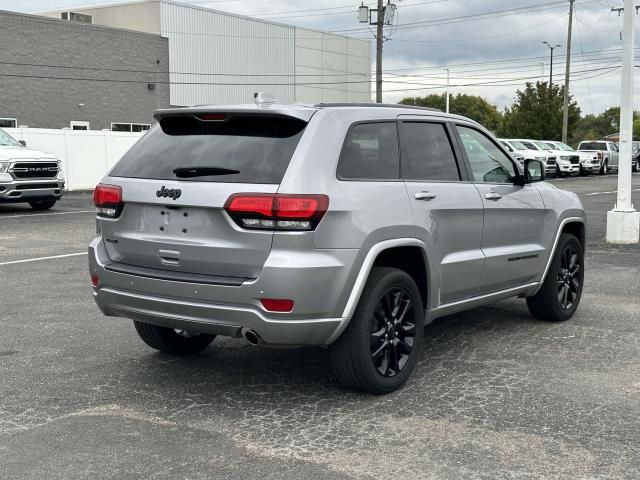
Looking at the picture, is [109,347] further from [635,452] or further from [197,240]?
[635,452]

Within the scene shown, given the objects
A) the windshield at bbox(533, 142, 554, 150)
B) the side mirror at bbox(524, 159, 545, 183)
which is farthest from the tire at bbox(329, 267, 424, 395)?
the windshield at bbox(533, 142, 554, 150)

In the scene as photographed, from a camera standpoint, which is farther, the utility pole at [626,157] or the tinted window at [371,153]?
the utility pole at [626,157]

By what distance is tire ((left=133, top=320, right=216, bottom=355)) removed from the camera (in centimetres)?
592

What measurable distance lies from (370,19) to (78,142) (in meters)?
19.8

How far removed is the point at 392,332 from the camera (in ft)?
17.0

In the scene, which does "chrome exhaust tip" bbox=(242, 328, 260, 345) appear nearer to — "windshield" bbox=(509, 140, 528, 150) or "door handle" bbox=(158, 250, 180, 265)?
"door handle" bbox=(158, 250, 180, 265)

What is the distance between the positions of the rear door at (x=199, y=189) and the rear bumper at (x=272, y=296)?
0.37 ft

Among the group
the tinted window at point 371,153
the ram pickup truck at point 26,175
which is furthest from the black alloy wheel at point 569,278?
the ram pickup truck at point 26,175

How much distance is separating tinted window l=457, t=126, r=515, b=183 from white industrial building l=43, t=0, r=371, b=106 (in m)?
42.3

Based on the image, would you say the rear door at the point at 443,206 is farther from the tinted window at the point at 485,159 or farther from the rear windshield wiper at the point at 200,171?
the rear windshield wiper at the point at 200,171

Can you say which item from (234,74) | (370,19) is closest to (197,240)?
(370,19)

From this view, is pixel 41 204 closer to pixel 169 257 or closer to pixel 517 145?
pixel 169 257

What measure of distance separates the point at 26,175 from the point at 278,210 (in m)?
14.6

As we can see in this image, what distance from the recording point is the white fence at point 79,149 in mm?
25828
